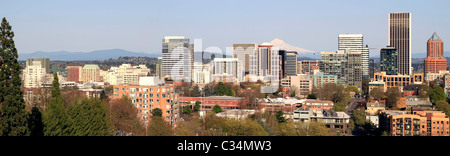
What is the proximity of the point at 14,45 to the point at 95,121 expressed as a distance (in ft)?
9.77

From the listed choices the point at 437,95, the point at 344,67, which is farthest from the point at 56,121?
the point at 344,67

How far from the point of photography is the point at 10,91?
7.41 meters

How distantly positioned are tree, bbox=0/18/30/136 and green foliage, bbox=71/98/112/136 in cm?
199

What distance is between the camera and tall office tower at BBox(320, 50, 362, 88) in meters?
38.2

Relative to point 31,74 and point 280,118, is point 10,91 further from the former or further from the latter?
point 31,74

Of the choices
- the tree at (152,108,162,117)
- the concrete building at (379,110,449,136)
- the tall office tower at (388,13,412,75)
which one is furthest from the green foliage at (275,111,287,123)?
the tall office tower at (388,13,412,75)

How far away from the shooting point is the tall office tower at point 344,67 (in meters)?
38.2

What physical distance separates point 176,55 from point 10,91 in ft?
125

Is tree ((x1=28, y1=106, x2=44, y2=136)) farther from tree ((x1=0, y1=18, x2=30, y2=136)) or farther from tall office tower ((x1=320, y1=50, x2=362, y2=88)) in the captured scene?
tall office tower ((x1=320, y1=50, x2=362, y2=88))

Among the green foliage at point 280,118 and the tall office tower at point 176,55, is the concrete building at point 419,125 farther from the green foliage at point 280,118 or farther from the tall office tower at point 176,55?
the tall office tower at point 176,55

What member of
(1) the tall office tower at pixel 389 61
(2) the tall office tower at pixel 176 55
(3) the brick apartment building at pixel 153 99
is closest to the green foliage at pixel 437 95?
(3) the brick apartment building at pixel 153 99
